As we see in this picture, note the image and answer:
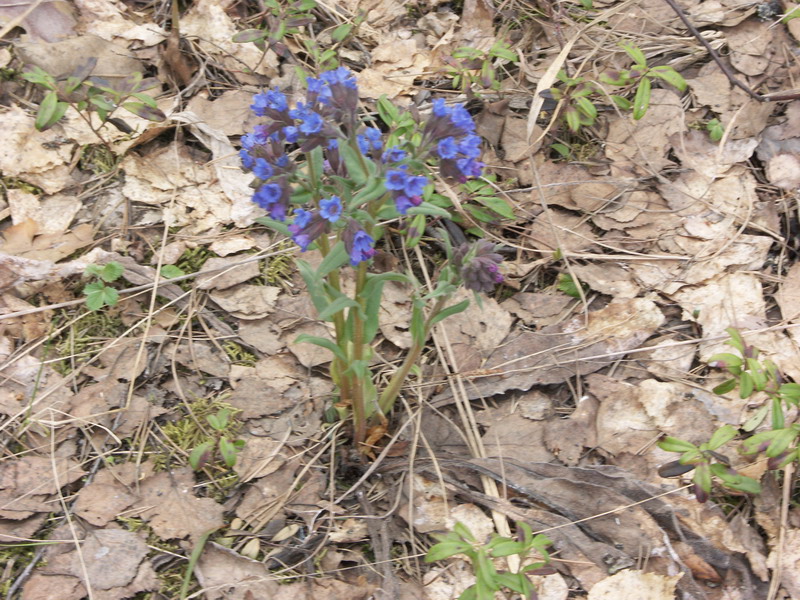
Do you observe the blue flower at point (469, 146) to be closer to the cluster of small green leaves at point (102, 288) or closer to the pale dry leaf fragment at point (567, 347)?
the pale dry leaf fragment at point (567, 347)

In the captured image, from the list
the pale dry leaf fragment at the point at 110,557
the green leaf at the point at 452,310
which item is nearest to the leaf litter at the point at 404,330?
the pale dry leaf fragment at the point at 110,557

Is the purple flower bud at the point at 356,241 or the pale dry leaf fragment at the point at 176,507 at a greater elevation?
the purple flower bud at the point at 356,241

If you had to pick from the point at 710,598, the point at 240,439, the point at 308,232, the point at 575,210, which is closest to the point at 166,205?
the point at 240,439

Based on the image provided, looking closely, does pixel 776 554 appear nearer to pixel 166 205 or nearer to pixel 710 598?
pixel 710 598

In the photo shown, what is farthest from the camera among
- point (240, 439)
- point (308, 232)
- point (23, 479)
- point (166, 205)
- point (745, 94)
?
point (745, 94)

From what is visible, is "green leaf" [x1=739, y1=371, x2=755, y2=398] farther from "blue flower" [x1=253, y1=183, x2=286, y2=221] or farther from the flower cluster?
"blue flower" [x1=253, y1=183, x2=286, y2=221]

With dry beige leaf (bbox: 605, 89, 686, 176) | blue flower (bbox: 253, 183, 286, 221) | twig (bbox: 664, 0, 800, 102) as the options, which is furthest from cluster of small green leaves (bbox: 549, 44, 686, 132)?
blue flower (bbox: 253, 183, 286, 221)
